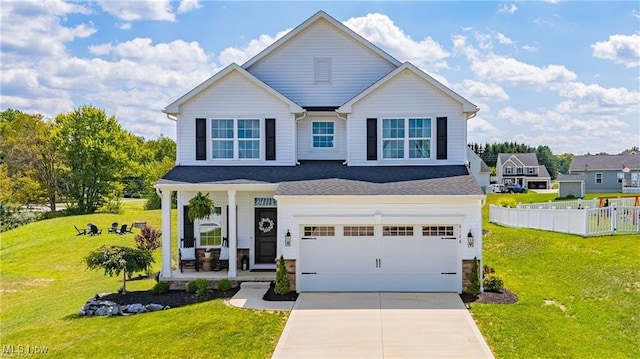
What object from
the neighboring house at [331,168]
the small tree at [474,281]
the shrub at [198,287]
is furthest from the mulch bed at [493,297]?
the shrub at [198,287]

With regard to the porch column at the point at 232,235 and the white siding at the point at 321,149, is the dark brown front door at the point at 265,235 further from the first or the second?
the white siding at the point at 321,149

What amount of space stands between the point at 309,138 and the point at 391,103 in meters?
3.47

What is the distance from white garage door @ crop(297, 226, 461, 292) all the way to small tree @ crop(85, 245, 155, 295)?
17.2 ft

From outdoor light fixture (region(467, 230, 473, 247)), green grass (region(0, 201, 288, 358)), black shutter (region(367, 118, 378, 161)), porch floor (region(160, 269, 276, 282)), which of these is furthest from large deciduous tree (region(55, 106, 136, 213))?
outdoor light fixture (region(467, 230, 473, 247))

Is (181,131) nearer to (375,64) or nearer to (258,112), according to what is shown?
(258,112)

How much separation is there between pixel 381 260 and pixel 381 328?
3589mm

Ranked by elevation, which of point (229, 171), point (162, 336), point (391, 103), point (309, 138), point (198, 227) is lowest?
point (162, 336)

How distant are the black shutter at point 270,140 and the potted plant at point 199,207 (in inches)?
111

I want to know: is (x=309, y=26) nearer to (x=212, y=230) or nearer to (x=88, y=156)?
(x=212, y=230)

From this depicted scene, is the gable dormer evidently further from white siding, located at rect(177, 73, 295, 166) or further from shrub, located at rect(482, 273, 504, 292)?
shrub, located at rect(482, 273, 504, 292)

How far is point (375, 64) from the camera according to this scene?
1942cm

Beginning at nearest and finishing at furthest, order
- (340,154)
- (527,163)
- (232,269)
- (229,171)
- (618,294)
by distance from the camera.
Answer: (618,294), (232,269), (229,171), (340,154), (527,163)

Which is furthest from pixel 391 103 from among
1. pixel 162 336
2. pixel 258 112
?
pixel 162 336

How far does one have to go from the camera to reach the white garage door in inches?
590
